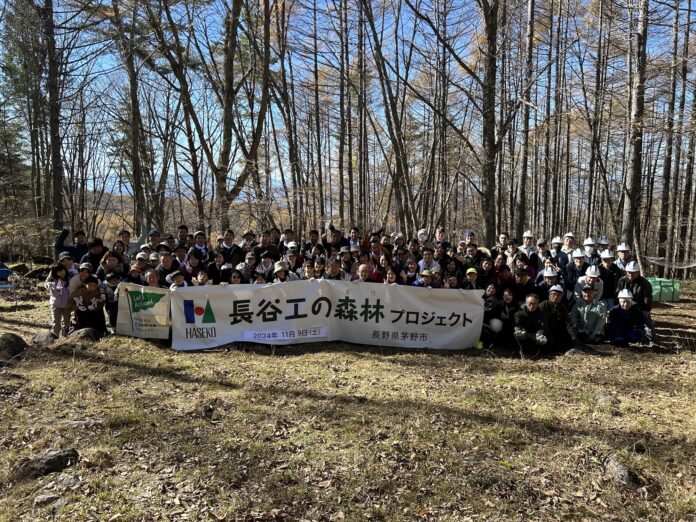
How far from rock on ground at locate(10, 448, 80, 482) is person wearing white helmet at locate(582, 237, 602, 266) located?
898 centimetres

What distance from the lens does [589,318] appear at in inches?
317

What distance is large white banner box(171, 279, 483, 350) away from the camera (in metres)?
7.86

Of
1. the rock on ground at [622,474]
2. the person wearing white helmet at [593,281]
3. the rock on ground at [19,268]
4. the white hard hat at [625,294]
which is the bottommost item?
the rock on ground at [622,474]

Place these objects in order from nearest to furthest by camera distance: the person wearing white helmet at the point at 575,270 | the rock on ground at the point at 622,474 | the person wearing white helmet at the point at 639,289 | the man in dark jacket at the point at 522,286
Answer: the rock on ground at the point at 622,474 → the person wearing white helmet at the point at 639,289 → the man in dark jacket at the point at 522,286 → the person wearing white helmet at the point at 575,270

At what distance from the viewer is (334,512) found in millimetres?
3553

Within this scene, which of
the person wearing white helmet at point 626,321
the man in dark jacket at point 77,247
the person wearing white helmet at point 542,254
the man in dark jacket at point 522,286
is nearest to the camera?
the person wearing white helmet at point 626,321

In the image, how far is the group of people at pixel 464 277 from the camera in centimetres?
782

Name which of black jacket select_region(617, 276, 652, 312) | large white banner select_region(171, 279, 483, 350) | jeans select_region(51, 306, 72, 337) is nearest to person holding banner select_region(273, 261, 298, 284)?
large white banner select_region(171, 279, 483, 350)

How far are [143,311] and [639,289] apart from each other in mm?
9045

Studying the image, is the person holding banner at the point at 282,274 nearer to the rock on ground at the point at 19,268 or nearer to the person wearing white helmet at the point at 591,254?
the person wearing white helmet at the point at 591,254

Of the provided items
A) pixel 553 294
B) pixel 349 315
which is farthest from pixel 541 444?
pixel 349 315

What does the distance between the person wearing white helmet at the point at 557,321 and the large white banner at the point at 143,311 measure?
6609 mm

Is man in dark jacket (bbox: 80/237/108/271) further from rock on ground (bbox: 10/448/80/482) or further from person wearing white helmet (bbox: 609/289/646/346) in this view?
person wearing white helmet (bbox: 609/289/646/346)

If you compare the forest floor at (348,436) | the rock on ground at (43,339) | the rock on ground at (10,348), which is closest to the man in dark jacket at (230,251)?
the forest floor at (348,436)
